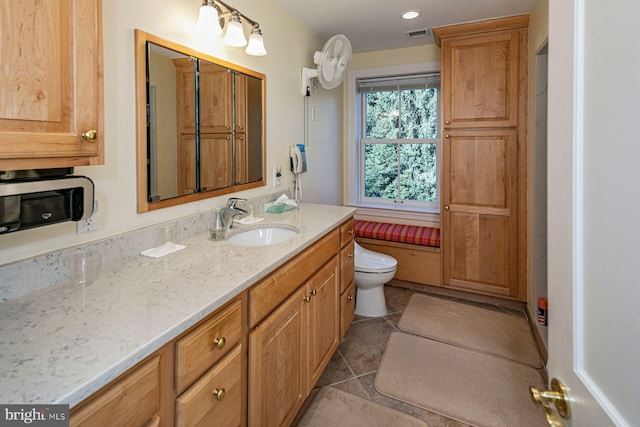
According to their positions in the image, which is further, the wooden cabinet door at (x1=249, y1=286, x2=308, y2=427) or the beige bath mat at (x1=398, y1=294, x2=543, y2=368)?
the beige bath mat at (x1=398, y1=294, x2=543, y2=368)

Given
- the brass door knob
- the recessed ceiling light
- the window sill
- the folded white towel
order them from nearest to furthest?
the brass door knob → the folded white towel → the recessed ceiling light → the window sill

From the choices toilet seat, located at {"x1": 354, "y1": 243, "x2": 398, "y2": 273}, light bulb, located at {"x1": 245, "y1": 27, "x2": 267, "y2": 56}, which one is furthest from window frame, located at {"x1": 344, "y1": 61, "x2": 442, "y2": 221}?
light bulb, located at {"x1": 245, "y1": 27, "x2": 267, "y2": 56}

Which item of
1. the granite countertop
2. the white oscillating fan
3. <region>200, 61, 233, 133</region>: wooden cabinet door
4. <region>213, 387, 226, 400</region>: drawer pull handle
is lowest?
<region>213, 387, 226, 400</region>: drawer pull handle

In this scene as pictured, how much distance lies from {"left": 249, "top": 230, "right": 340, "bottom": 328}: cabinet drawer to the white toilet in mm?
831

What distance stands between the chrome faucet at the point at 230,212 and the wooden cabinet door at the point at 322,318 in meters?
0.49

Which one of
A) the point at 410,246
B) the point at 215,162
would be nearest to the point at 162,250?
the point at 215,162

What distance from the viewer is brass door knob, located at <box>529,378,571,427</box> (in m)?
0.62

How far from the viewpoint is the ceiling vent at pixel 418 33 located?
2.89 metres

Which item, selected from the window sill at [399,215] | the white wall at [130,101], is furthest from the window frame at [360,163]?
the white wall at [130,101]

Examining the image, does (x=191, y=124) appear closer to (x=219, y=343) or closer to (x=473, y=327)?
(x=219, y=343)

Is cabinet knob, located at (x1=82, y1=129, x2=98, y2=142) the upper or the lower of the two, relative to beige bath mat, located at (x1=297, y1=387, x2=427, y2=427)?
upper

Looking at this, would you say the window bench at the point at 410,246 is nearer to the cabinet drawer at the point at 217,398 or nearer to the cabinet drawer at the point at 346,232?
the cabinet drawer at the point at 346,232

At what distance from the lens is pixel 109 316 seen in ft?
2.84

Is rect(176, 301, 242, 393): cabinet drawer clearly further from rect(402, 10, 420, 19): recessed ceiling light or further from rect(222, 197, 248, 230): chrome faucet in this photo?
rect(402, 10, 420, 19): recessed ceiling light
